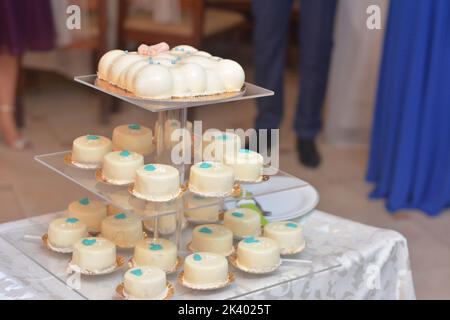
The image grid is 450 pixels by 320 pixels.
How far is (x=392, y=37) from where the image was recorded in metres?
2.92

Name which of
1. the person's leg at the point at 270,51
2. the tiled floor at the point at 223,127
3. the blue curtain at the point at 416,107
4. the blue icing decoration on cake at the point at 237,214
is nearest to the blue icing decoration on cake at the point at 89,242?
the blue icing decoration on cake at the point at 237,214

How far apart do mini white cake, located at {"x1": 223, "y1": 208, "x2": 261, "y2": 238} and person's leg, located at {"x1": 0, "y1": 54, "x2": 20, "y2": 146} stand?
1.91 m

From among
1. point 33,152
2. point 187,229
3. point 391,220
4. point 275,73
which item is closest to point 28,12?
point 33,152

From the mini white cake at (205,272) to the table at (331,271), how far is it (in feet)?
0.09

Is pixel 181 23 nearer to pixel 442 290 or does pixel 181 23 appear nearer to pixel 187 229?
pixel 442 290

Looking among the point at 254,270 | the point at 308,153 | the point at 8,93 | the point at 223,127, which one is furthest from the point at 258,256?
the point at 223,127

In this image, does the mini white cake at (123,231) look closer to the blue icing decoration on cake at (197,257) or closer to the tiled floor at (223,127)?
the blue icing decoration on cake at (197,257)

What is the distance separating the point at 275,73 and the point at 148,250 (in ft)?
6.00

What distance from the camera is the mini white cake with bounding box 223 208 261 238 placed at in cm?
167

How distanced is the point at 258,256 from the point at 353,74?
2122mm

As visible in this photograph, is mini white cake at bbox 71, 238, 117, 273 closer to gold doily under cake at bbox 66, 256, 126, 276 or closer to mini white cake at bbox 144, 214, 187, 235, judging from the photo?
gold doily under cake at bbox 66, 256, 126, 276

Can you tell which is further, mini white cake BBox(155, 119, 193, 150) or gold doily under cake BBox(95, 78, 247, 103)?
mini white cake BBox(155, 119, 193, 150)

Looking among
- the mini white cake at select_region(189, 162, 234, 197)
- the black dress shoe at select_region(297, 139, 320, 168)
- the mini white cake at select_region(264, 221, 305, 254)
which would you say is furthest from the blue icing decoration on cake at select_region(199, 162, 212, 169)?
the black dress shoe at select_region(297, 139, 320, 168)
